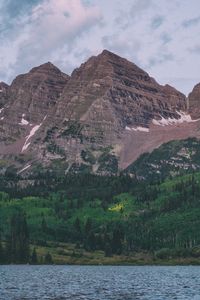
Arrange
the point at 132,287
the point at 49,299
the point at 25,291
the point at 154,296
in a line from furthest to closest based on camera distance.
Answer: the point at 132,287 < the point at 25,291 < the point at 154,296 < the point at 49,299

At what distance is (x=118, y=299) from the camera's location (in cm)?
11894

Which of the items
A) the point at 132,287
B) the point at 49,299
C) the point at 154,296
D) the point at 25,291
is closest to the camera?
the point at 49,299

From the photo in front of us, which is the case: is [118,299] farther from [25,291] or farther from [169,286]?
[169,286]

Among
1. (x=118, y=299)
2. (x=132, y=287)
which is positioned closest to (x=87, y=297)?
(x=118, y=299)

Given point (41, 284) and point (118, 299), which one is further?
point (41, 284)

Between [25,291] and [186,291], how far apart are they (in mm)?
34512

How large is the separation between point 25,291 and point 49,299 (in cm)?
1966

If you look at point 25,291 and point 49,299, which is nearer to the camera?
point 49,299

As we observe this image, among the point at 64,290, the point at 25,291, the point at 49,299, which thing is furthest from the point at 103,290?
the point at 49,299

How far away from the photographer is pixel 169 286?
513 ft

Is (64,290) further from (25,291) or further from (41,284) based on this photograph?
(41,284)

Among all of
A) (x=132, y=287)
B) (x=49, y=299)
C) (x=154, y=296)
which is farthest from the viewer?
(x=132, y=287)

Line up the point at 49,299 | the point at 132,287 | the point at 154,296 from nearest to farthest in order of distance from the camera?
the point at 49,299
the point at 154,296
the point at 132,287

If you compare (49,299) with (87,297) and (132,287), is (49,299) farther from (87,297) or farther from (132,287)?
(132,287)
